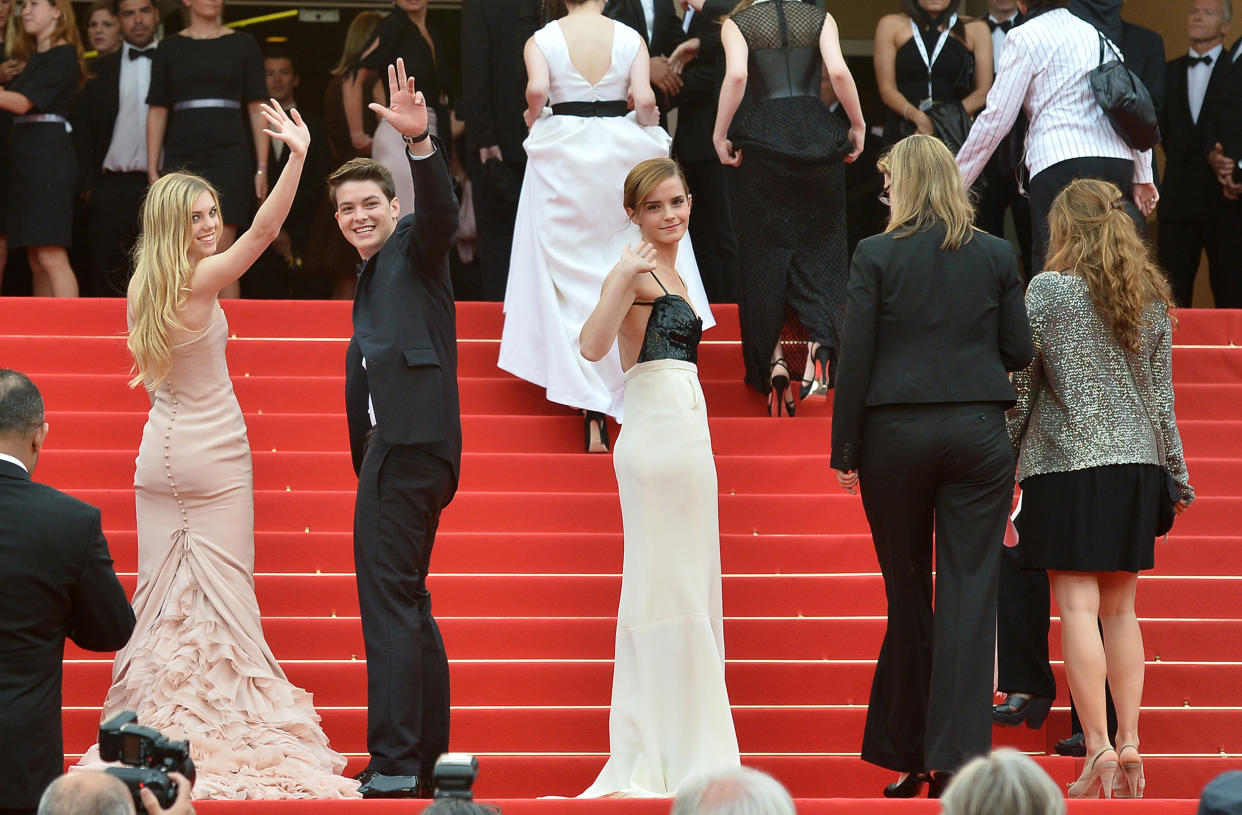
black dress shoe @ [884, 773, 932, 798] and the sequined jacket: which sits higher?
the sequined jacket

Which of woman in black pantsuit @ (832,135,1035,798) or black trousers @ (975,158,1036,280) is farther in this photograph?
black trousers @ (975,158,1036,280)

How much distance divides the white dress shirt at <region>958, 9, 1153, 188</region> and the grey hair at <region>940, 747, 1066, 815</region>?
5243 millimetres

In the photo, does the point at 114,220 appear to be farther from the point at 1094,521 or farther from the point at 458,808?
the point at 458,808

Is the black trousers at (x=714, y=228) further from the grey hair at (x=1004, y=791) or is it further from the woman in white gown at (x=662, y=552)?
the grey hair at (x=1004, y=791)

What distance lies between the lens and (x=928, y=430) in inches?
201

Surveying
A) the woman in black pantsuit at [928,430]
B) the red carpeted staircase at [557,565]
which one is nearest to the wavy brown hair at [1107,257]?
the woman in black pantsuit at [928,430]

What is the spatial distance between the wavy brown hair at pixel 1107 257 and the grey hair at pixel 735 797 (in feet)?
9.81

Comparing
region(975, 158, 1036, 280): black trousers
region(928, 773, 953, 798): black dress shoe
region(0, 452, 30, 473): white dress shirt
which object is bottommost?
region(928, 773, 953, 798): black dress shoe

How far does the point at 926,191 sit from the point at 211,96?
5047 millimetres

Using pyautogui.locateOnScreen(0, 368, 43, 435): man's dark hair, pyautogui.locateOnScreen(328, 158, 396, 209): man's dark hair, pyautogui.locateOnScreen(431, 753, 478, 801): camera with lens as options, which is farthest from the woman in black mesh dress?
pyautogui.locateOnScreen(431, 753, 478, 801): camera with lens

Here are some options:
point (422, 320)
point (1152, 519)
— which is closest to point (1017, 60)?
point (1152, 519)

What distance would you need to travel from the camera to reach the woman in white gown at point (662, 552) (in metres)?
5.12

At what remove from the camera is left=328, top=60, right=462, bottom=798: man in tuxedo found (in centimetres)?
503

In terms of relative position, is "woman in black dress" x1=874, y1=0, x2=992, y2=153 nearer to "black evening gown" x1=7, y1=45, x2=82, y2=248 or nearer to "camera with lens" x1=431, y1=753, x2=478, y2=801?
"black evening gown" x1=7, y1=45, x2=82, y2=248
